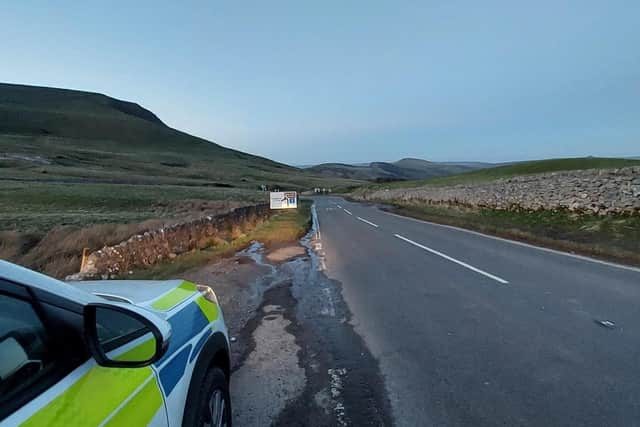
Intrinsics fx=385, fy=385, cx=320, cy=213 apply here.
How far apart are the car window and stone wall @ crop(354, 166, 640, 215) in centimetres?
1685

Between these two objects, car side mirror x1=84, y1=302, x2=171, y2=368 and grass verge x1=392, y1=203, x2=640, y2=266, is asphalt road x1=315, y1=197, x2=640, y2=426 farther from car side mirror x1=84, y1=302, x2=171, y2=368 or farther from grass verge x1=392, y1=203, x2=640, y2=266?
car side mirror x1=84, y1=302, x2=171, y2=368

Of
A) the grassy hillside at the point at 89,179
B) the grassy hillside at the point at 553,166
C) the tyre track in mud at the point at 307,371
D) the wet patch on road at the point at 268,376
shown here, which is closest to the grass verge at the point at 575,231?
the tyre track in mud at the point at 307,371

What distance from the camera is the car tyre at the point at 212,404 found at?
86.4 inches

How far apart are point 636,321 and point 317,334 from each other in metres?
4.25

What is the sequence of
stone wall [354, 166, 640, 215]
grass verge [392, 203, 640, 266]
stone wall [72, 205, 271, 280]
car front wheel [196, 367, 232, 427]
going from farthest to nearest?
stone wall [354, 166, 640, 215], grass verge [392, 203, 640, 266], stone wall [72, 205, 271, 280], car front wheel [196, 367, 232, 427]

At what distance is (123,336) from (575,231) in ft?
51.2

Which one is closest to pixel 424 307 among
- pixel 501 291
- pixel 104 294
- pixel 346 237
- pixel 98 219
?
pixel 501 291

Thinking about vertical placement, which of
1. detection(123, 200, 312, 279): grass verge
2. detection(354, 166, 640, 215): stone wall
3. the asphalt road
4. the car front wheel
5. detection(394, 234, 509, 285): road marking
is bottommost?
detection(123, 200, 312, 279): grass verge

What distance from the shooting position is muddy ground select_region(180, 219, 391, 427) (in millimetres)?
3395

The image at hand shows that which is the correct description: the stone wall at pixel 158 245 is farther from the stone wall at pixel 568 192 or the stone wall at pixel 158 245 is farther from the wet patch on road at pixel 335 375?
the stone wall at pixel 568 192

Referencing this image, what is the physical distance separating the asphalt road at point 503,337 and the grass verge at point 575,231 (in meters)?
1.59

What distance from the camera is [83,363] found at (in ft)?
5.30

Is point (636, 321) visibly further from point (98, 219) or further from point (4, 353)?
point (98, 219)

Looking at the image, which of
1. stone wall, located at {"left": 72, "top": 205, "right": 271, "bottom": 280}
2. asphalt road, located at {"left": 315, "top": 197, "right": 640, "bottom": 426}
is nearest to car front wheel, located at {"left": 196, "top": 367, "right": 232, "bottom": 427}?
asphalt road, located at {"left": 315, "top": 197, "right": 640, "bottom": 426}
